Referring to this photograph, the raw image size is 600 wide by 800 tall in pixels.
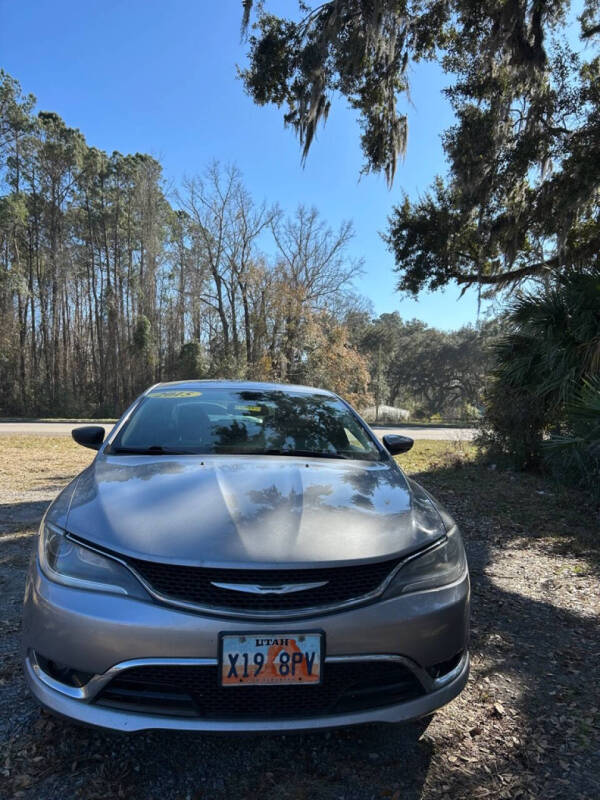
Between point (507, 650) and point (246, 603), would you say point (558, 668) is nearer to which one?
point (507, 650)

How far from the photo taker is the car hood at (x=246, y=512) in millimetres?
1721

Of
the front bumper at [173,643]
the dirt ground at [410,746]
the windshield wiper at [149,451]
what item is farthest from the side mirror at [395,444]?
the front bumper at [173,643]

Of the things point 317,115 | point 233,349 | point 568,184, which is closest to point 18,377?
point 233,349

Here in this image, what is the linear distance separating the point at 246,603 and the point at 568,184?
28.6ft

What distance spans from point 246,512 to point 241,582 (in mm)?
317

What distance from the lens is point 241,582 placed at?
165 cm

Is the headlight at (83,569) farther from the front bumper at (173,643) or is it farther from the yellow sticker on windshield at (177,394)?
the yellow sticker on windshield at (177,394)

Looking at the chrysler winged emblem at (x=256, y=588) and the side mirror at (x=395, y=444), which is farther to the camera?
the side mirror at (x=395, y=444)

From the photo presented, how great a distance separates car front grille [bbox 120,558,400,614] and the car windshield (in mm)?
1070

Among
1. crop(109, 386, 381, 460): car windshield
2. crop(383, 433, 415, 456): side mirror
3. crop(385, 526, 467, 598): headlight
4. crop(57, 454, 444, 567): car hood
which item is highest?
crop(109, 386, 381, 460): car windshield

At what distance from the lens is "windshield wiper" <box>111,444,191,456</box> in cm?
265

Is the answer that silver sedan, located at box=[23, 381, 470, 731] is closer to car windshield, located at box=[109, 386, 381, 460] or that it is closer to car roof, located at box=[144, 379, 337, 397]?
car windshield, located at box=[109, 386, 381, 460]

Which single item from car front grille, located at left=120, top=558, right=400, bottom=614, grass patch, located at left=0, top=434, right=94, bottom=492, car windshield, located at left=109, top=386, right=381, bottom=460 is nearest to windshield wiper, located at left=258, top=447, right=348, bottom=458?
car windshield, located at left=109, top=386, right=381, bottom=460

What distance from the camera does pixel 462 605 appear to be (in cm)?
190
